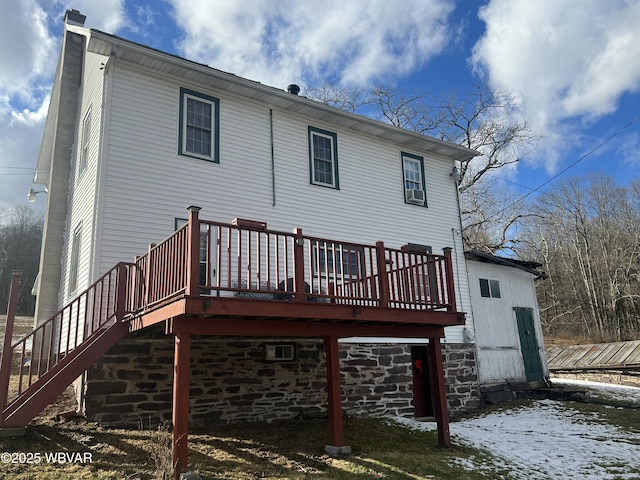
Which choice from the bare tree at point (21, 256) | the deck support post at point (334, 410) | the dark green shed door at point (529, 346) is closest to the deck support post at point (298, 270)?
the deck support post at point (334, 410)

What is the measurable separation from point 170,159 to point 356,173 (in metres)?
4.76

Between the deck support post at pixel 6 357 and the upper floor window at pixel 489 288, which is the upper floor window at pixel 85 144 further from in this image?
the upper floor window at pixel 489 288

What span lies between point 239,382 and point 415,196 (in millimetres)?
6990

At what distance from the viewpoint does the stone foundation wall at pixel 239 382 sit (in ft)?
26.2

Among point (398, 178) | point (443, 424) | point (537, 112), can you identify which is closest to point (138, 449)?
point (443, 424)

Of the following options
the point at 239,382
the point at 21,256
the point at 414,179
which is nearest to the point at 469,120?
the point at 414,179

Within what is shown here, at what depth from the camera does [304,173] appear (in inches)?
448

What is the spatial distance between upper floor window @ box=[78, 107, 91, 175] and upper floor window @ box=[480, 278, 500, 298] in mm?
10713

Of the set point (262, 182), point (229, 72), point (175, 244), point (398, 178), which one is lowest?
point (175, 244)

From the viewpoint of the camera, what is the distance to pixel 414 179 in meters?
13.5

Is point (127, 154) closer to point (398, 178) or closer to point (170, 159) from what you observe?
point (170, 159)

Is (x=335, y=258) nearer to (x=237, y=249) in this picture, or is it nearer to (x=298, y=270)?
(x=298, y=270)

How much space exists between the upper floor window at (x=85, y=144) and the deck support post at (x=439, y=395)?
8.14m

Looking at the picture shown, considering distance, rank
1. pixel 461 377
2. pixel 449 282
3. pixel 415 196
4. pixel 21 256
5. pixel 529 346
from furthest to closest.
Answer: pixel 21 256 < pixel 529 346 < pixel 415 196 < pixel 461 377 < pixel 449 282
